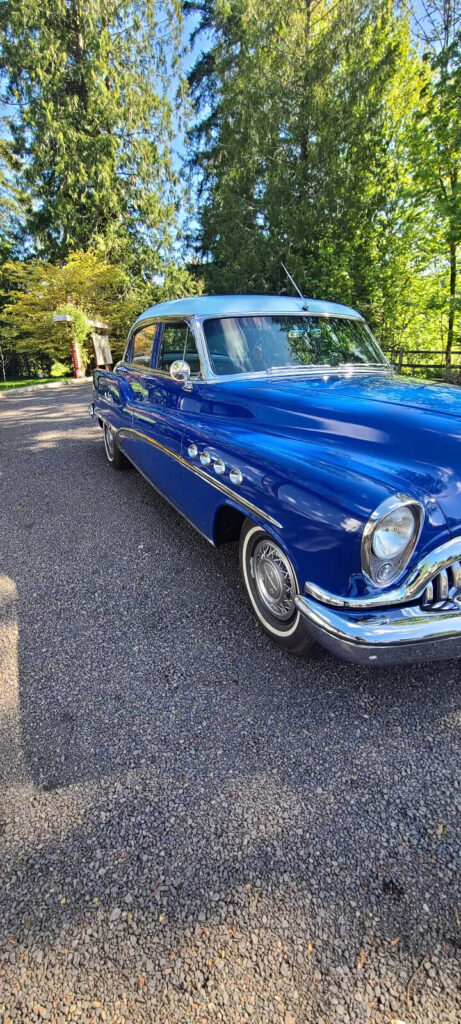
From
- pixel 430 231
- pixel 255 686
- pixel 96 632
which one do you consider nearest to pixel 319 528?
pixel 255 686

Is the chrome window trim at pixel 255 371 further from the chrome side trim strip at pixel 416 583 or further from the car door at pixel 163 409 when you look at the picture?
the chrome side trim strip at pixel 416 583

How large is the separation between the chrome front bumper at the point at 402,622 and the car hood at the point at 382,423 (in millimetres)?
228

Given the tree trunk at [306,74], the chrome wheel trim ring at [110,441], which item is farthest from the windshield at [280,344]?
the tree trunk at [306,74]

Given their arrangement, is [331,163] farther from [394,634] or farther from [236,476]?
[394,634]

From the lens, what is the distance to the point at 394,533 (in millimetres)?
1780

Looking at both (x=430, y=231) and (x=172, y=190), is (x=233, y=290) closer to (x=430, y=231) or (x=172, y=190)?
(x=430, y=231)

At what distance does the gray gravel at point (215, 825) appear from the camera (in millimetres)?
1240

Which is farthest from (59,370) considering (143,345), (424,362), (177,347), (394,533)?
(394,533)

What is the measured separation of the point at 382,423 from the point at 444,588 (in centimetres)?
89

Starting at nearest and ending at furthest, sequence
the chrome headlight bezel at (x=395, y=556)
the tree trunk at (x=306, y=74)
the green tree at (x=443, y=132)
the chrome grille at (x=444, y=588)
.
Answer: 1. the chrome headlight bezel at (x=395, y=556)
2. the chrome grille at (x=444, y=588)
3. the green tree at (x=443, y=132)
4. the tree trunk at (x=306, y=74)

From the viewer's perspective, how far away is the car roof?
3418mm

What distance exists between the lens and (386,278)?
13.4 metres

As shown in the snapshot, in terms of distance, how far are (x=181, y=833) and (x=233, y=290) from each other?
19455 millimetres

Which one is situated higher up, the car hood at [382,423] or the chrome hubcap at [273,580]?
the car hood at [382,423]
